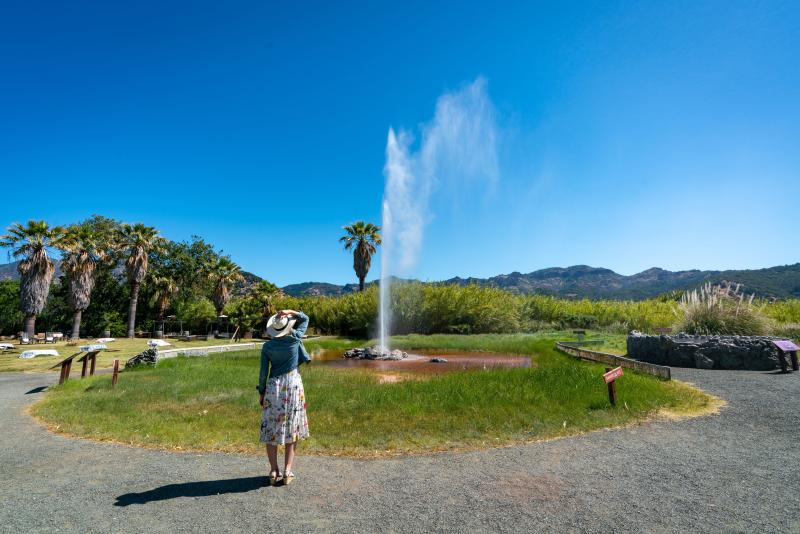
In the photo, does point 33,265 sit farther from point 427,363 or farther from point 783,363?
point 783,363

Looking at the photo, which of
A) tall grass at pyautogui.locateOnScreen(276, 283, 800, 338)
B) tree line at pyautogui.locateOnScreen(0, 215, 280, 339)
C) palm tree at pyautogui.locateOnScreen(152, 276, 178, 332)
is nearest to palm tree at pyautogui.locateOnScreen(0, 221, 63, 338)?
tree line at pyautogui.locateOnScreen(0, 215, 280, 339)

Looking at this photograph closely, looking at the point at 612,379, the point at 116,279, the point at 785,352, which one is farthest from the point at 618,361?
the point at 116,279

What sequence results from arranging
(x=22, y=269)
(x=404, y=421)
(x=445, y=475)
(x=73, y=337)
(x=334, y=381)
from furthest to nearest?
(x=73, y=337)
(x=22, y=269)
(x=334, y=381)
(x=404, y=421)
(x=445, y=475)

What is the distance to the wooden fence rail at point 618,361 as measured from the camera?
11656 millimetres

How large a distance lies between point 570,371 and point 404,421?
6.00 m

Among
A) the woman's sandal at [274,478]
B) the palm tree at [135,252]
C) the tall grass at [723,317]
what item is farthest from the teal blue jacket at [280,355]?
the palm tree at [135,252]

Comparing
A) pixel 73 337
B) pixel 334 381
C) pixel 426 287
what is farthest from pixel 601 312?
pixel 73 337

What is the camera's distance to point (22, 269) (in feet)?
103

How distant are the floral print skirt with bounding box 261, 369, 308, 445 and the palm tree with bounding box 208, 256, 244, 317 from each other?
43.3 metres

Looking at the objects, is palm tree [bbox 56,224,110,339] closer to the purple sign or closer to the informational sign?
the informational sign

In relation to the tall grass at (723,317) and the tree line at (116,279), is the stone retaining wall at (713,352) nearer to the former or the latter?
the tall grass at (723,317)

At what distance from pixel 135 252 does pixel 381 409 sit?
133ft

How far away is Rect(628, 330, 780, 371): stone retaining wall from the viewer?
1345 cm

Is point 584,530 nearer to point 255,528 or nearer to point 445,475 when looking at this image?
point 445,475
